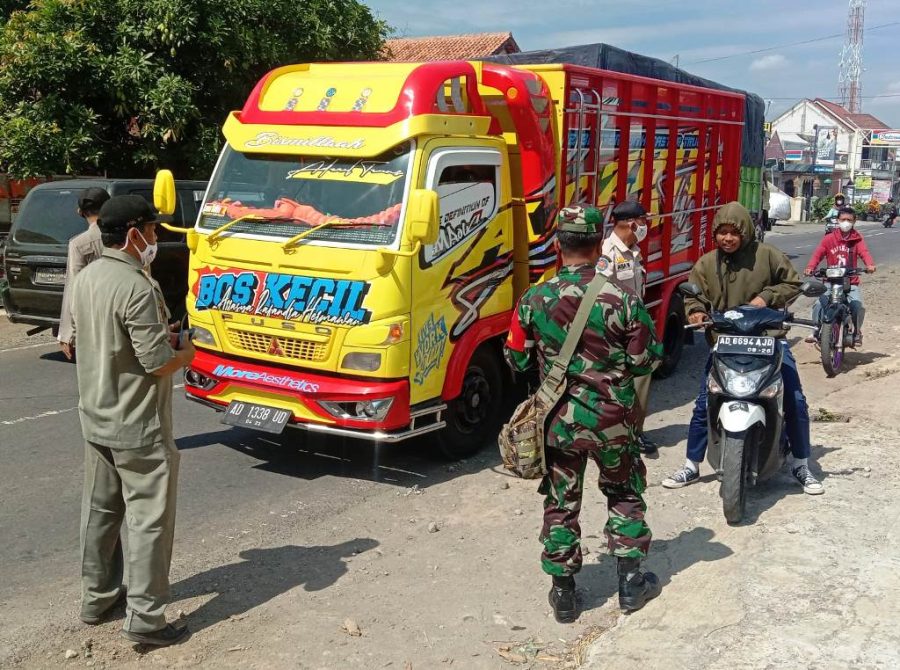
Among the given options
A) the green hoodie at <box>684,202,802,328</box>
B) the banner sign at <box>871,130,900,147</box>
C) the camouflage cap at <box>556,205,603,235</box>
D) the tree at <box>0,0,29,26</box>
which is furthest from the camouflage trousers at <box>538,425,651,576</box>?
the banner sign at <box>871,130,900,147</box>

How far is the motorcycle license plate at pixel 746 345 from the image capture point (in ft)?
16.7

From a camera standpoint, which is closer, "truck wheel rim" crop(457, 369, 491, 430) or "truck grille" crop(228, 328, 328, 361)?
"truck grille" crop(228, 328, 328, 361)

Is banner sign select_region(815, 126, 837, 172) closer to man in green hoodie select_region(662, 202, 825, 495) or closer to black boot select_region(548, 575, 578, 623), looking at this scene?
man in green hoodie select_region(662, 202, 825, 495)

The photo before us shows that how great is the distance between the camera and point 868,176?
77.1 metres

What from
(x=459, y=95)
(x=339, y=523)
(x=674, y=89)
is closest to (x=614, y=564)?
(x=339, y=523)

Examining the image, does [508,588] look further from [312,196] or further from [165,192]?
[165,192]

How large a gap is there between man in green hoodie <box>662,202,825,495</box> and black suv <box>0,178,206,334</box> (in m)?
6.41

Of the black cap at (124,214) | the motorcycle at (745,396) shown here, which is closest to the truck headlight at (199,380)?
the black cap at (124,214)

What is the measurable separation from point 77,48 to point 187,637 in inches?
440

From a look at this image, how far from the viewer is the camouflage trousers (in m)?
3.87

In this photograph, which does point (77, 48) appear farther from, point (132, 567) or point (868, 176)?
point (868, 176)

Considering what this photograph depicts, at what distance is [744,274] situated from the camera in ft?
17.9

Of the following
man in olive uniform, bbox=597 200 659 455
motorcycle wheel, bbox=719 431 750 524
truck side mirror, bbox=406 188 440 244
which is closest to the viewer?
motorcycle wheel, bbox=719 431 750 524

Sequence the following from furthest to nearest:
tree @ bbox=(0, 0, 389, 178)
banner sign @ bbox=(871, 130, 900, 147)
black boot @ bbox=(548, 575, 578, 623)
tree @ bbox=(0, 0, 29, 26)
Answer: banner sign @ bbox=(871, 130, 900, 147) → tree @ bbox=(0, 0, 29, 26) → tree @ bbox=(0, 0, 389, 178) → black boot @ bbox=(548, 575, 578, 623)
